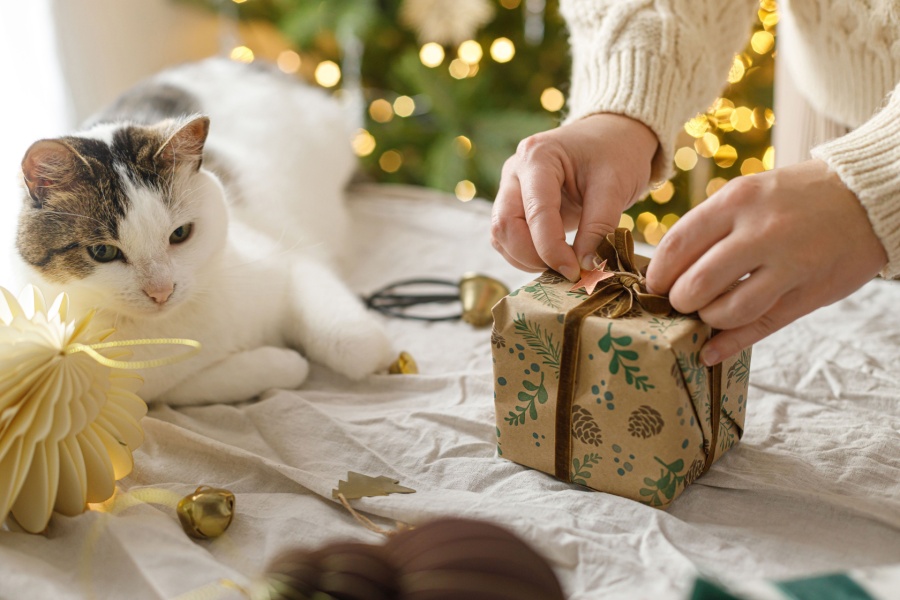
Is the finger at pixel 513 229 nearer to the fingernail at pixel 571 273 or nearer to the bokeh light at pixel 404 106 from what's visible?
the fingernail at pixel 571 273

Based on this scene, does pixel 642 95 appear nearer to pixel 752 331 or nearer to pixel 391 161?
pixel 752 331

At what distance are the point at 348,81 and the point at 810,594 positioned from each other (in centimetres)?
197

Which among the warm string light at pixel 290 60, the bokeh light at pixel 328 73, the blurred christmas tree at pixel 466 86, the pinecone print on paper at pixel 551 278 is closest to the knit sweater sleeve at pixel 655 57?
the pinecone print on paper at pixel 551 278

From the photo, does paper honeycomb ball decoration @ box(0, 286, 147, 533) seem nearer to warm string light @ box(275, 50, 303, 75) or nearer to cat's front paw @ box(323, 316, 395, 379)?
cat's front paw @ box(323, 316, 395, 379)

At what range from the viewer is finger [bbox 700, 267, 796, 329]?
654 millimetres

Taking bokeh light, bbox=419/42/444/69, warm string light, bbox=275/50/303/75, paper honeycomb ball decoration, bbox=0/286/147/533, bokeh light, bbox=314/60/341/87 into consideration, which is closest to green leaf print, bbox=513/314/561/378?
paper honeycomb ball decoration, bbox=0/286/147/533

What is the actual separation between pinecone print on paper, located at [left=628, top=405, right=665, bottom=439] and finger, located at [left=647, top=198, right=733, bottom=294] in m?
0.13

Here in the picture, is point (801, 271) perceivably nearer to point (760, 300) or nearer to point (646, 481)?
point (760, 300)

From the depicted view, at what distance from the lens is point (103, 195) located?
88cm

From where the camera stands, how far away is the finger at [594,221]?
0.84 m

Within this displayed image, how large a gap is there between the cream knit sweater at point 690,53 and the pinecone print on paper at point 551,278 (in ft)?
0.89

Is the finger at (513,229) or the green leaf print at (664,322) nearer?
the green leaf print at (664,322)

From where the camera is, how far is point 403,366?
3.68 feet

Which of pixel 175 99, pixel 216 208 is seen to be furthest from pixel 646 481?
pixel 175 99
